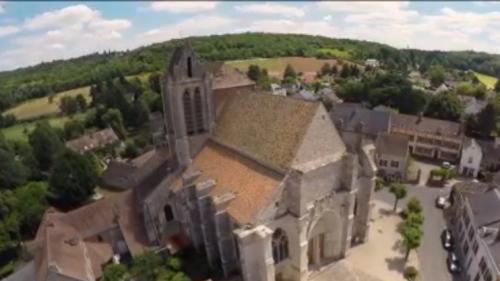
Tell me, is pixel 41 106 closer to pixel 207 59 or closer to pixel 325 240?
pixel 207 59

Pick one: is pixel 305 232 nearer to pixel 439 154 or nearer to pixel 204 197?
pixel 204 197

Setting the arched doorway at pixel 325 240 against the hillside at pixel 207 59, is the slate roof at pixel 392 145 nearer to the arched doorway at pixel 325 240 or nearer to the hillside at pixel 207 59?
the arched doorway at pixel 325 240

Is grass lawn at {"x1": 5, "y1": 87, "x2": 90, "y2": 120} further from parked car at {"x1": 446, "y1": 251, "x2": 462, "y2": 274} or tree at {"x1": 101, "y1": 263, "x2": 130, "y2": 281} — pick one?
parked car at {"x1": 446, "y1": 251, "x2": 462, "y2": 274}

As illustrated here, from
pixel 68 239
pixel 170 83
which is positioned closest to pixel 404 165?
pixel 170 83

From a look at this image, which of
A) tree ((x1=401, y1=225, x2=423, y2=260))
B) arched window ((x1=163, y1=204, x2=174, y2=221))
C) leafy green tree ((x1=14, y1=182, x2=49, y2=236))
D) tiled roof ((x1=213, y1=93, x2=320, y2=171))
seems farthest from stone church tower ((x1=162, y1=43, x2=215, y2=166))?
leafy green tree ((x1=14, y1=182, x2=49, y2=236))

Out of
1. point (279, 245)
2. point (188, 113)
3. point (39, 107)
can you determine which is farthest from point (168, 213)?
point (39, 107)

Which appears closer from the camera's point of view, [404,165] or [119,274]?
[119,274]
